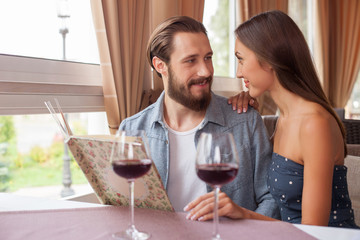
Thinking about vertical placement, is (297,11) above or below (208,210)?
above

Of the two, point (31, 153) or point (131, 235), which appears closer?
point (131, 235)

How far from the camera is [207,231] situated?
0.99 meters

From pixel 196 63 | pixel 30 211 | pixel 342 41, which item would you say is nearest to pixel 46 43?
pixel 196 63

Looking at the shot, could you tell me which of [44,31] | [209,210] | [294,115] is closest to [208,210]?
[209,210]

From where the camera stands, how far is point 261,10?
4.11 meters

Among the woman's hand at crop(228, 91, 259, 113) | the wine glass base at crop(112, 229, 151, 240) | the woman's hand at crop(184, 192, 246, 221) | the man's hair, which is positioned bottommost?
the wine glass base at crop(112, 229, 151, 240)

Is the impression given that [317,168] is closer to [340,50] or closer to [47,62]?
[47,62]

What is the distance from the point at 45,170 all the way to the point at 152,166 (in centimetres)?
506

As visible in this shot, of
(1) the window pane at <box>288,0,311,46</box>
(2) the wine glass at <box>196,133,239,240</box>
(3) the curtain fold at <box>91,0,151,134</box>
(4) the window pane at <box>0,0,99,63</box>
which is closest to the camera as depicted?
(2) the wine glass at <box>196,133,239,240</box>

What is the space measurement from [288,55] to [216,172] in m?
0.80

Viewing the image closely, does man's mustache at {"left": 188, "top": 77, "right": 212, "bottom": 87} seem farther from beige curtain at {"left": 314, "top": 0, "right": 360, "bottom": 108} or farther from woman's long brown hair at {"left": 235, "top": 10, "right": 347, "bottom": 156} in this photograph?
beige curtain at {"left": 314, "top": 0, "right": 360, "bottom": 108}

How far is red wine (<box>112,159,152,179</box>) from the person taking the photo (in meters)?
0.93

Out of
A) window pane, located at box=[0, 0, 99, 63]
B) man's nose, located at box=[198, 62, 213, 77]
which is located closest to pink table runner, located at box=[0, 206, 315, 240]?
man's nose, located at box=[198, 62, 213, 77]

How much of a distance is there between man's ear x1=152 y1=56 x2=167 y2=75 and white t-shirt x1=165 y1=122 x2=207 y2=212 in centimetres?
36
